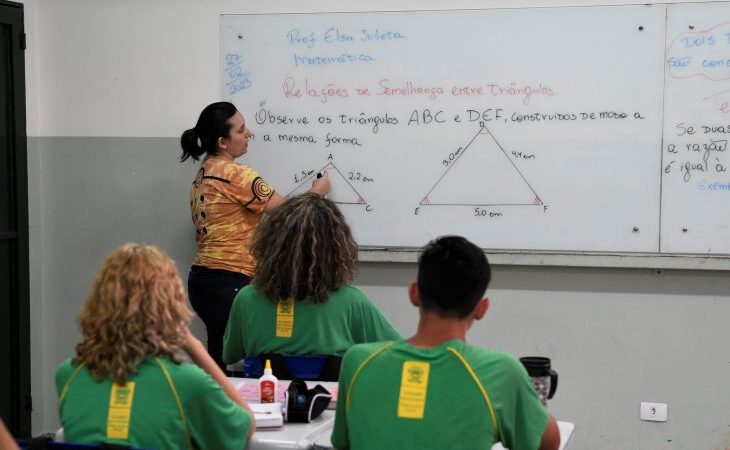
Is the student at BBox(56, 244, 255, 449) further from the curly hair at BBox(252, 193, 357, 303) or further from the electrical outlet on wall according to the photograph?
the electrical outlet on wall

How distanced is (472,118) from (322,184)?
78 centimetres

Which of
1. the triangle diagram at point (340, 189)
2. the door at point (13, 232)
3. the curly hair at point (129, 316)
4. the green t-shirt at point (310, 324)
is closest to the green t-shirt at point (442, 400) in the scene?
the curly hair at point (129, 316)

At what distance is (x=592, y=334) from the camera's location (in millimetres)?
4418

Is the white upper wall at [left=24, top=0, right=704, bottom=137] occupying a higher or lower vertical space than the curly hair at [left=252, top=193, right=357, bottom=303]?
higher

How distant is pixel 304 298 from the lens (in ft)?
10.1

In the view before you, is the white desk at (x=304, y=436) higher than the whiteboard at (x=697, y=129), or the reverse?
the whiteboard at (x=697, y=129)

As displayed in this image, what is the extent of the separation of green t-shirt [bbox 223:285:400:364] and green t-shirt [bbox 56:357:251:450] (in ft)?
2.64

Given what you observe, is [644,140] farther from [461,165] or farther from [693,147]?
[461,165]

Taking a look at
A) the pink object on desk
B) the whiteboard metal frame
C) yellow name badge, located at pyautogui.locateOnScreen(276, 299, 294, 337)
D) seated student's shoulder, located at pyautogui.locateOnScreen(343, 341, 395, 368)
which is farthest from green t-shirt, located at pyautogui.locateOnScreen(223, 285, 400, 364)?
the whiteboard metal frame

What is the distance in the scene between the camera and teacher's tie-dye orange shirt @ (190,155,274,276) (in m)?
4.31

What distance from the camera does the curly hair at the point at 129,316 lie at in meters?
2.23

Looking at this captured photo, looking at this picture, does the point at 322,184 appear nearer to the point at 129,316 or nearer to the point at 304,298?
the point at 304,298

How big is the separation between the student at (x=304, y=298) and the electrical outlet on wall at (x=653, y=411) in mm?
1810

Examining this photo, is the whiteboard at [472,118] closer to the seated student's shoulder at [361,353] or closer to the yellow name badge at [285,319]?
the yellow name badge at [285,319]
